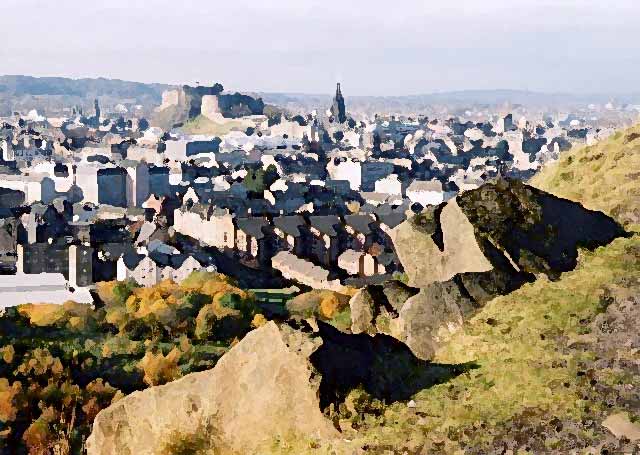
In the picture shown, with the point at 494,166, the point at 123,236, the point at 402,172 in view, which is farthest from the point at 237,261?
the point at 494,166

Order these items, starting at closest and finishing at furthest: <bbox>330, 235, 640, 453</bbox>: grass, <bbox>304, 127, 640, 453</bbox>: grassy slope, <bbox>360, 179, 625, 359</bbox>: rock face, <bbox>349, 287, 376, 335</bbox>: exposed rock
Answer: <bbox>304, 127, 640, 453</bbox>: grassy slope, <bbox>330, 235, 640, 453</bbox>: grass, <bbox>360, 179, 625, 359</bbox>: rock face, <bbox>349, 287, 376, 335</bbox>: exposed rock

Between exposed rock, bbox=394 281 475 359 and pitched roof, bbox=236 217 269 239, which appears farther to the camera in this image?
pitched roof, bbox=236 217 269 239

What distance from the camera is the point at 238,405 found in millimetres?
10242

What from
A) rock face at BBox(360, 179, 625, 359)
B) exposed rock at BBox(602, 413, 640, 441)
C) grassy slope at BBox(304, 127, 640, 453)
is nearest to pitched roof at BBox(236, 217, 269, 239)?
rock face at BBox(360, 179, 625, 359)

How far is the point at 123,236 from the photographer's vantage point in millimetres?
65062

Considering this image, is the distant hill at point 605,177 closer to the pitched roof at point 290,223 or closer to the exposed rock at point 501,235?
the exposed rock at point 501,235

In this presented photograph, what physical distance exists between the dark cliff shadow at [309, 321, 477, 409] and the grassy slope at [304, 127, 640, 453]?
202 millimetres

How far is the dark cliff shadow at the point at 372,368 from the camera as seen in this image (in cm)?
970

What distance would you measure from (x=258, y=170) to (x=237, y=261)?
37.2 metres

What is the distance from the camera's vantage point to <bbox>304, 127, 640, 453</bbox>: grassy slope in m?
9.02

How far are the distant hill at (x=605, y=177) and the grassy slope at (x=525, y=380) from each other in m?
1.77

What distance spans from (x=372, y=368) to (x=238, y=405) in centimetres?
146

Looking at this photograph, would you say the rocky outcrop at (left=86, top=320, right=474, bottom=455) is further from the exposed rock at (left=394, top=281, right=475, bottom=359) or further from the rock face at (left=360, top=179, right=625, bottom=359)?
the rock face at (left=360, top=179, right=625, bottom=359)

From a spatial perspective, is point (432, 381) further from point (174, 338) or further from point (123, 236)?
point (123, 236)
